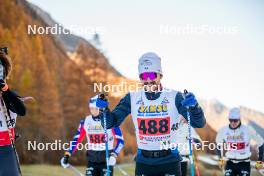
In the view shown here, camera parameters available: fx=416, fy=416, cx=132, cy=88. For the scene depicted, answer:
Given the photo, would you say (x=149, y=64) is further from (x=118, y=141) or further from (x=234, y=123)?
(x=234, y=123)

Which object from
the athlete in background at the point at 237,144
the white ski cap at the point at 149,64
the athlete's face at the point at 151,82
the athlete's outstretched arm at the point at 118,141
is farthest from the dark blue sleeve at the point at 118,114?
the athlete in background at the point at 237,144

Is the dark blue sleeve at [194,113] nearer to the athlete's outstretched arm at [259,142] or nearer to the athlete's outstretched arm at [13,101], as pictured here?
the athlete's outstretched arm at [13,101]

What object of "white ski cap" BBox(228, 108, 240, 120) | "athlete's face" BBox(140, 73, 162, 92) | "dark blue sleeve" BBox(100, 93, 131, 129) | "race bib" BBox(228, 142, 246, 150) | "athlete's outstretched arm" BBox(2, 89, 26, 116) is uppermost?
"athlete's face" BBox(140, 73, 162, 92)

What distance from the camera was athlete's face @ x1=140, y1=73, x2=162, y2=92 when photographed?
4.74 metres

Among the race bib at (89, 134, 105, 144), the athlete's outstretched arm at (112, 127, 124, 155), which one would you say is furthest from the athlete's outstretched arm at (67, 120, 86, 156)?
the athlete's outstretched arm at (112, 127, 124, 155)

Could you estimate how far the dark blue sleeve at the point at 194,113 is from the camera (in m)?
4.29

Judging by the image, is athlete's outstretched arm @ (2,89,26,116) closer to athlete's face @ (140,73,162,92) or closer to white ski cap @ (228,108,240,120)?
athlete's face @ (140,73,162,92)

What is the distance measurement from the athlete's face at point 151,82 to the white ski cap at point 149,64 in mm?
69

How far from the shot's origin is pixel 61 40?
1909cm

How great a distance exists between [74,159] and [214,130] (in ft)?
20.6

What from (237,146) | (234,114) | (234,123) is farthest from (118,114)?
(234,114)

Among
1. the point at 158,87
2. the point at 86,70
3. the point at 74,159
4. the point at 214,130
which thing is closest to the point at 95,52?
the point at 86,70

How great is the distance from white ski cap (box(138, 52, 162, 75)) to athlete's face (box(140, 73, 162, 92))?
7 centimetres

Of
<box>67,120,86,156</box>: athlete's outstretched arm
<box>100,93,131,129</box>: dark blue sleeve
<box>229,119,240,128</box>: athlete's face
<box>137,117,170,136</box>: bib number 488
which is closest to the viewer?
<box>137,117,170,136</box>: bib number 488
